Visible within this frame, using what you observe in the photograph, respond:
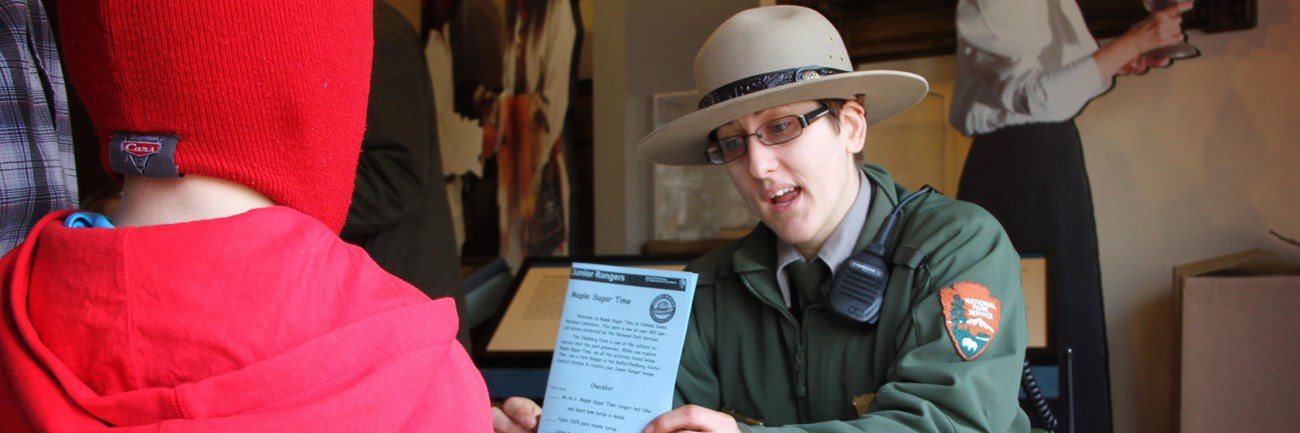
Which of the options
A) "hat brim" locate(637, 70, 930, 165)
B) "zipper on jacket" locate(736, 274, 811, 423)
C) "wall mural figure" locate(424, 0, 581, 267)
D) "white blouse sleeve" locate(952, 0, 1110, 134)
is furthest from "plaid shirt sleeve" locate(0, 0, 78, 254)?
"wall mural figure" locate(424, 0, 581, 267)

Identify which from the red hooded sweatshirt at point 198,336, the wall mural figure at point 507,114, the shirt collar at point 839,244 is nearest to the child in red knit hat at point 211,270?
the red hooded sweatshirt at point 198,336

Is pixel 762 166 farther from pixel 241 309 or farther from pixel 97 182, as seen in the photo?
pixel 97 182

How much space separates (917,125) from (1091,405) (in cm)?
98

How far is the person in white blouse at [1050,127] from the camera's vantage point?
9.73 ft

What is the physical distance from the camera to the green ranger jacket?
5.18ft

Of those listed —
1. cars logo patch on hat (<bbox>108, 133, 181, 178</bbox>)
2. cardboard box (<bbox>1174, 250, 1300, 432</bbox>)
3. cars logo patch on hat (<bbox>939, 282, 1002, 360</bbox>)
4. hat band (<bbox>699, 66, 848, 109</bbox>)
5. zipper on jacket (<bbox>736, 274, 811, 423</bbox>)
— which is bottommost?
cardboard box (<bbox>1174, 250, 1300, 432</bbox>)

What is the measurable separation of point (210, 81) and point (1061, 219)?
8.77 feet

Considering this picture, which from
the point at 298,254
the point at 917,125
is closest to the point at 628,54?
the point at 917,125

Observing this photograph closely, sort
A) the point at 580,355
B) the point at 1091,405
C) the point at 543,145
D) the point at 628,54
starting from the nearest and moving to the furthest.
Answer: the point at 580,355, the point at 1091,405, the point at 628,54, the point at 543,145

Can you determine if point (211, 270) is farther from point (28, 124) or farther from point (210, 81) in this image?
point (28, 124)

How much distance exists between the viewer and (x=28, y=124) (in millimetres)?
1750

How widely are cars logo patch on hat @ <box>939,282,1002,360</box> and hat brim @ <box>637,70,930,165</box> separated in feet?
1.45

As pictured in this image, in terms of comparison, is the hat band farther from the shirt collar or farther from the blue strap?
the blue strap

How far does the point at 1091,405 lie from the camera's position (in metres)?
2.97
